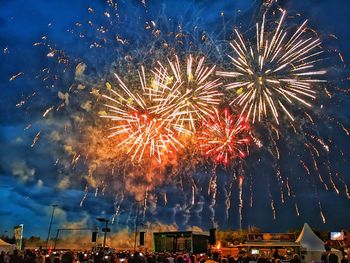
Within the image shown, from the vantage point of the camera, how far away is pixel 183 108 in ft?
81.5

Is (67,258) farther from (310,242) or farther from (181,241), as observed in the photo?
(181,241)

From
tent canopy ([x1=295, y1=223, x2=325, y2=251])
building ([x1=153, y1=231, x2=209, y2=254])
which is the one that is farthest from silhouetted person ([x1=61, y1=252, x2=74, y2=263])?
building ([x1=153, y1=231, x2=209, y2=254])

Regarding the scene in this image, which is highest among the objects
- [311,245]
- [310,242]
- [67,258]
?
[67,258]

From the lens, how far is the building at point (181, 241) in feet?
Answer: 147

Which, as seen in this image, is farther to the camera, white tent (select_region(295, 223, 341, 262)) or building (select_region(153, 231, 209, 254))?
building (select_region(153, 231, 209, 254))

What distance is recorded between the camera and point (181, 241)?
4575cm

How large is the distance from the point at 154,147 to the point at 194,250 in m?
22.9

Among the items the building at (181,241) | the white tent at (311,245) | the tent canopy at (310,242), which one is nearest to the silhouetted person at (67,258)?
the white tent at (311,245)

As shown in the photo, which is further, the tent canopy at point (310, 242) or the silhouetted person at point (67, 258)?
the tent canopy at point (310, 242)

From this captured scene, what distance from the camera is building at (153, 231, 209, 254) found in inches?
1768

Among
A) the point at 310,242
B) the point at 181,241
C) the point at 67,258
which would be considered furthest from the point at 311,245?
the point at 67,258

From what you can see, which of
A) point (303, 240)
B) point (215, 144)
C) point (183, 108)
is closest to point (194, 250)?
point (303, 240)

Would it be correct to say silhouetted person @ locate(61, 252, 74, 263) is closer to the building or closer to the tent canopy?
the tent canopy

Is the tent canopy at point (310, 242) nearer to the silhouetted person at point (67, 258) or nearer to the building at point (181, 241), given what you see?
the building at point (181, 241)
